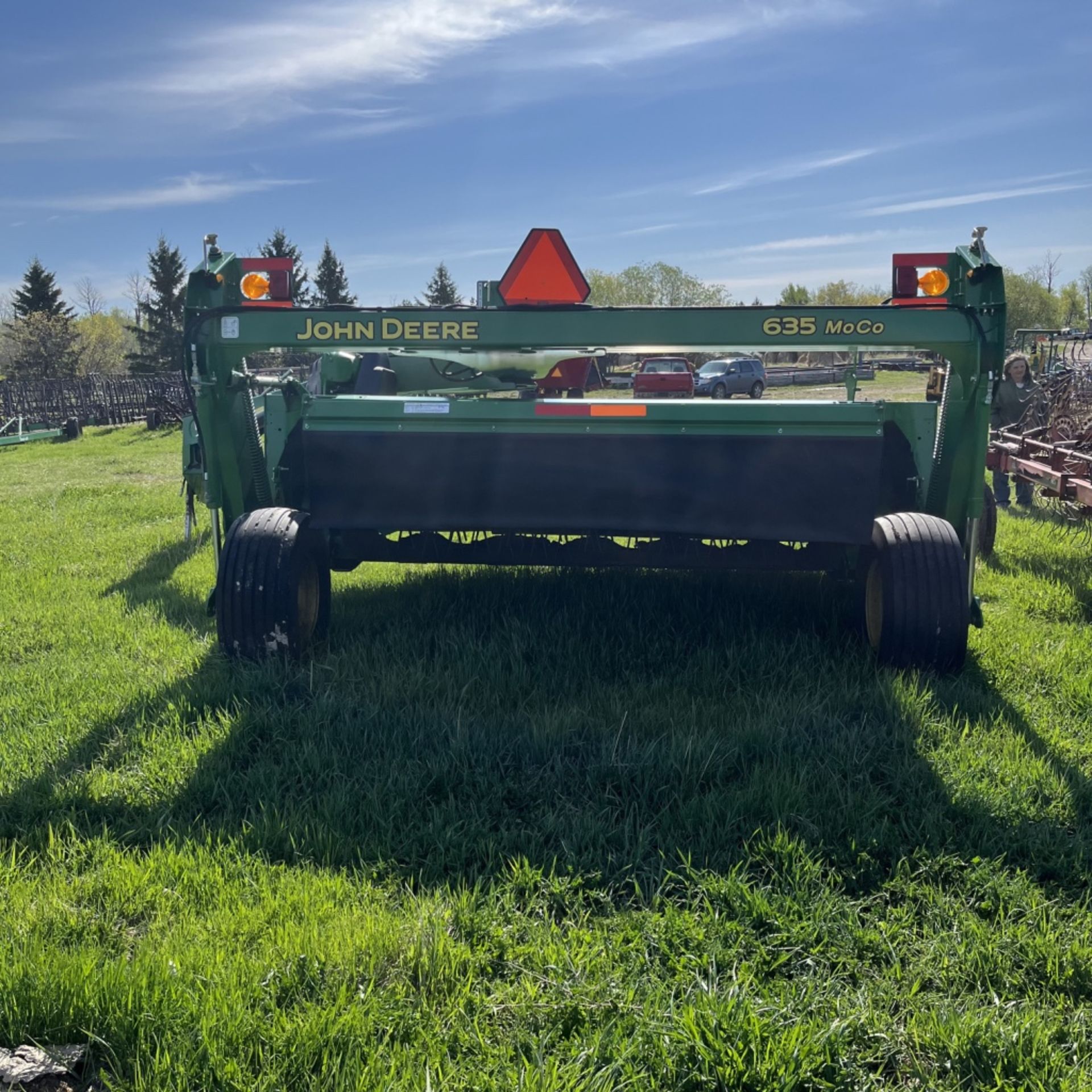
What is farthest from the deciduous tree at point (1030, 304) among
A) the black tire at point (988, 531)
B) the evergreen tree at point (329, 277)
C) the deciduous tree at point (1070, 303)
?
the black tire at point (988, 531)

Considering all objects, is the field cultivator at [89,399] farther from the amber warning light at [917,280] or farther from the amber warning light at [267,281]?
the amber warning light at [917,280]

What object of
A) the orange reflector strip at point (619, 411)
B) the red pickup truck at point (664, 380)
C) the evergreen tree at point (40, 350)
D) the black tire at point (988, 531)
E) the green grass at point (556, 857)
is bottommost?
the green grass at point (556, 857)

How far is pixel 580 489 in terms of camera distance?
4996 millimetres

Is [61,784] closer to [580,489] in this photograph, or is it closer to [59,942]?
[59,942]

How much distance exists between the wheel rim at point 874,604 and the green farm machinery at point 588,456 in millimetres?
14

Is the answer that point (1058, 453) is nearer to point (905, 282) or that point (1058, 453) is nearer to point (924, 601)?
point (905, 282)

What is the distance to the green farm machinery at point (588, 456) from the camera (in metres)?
4.66

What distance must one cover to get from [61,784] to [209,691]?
0.85 metres

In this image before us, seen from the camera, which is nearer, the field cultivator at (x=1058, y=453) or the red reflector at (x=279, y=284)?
the red reflector at (x=279, y=284)

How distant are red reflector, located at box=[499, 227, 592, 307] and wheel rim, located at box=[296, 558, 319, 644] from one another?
5.25 feet

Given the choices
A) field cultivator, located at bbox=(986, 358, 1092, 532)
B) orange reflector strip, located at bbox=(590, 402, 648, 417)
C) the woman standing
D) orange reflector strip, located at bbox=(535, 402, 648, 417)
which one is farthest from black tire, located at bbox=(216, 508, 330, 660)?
the woman standing

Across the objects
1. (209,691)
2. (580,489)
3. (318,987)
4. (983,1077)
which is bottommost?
(983,1077)

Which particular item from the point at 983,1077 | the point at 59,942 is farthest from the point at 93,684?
the point at 983,1077

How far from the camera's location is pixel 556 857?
10.2 ft
